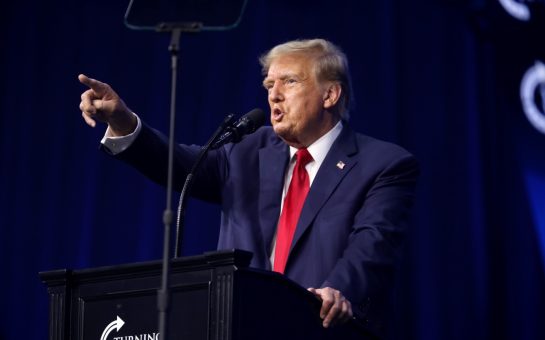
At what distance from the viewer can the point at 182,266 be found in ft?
8.13

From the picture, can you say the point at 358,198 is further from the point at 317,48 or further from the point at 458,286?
Answer: the point at 458,286

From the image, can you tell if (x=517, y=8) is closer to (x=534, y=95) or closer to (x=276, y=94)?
(x=534, y=95)

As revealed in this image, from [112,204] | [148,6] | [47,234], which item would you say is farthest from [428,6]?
[148,6]

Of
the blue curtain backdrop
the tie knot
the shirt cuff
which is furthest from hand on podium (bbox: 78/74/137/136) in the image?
the blue curtain backdrop

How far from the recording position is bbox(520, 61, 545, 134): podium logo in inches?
209

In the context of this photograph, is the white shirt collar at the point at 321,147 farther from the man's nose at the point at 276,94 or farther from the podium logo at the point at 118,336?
the podium logo at the point at 118,336

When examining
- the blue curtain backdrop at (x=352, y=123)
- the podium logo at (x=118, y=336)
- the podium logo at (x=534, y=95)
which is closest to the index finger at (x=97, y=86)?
the podium logo at (x=118, y=336)

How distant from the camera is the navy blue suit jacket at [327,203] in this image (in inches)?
120

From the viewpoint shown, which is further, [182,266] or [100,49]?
[100,49]

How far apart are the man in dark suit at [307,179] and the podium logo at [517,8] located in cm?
194

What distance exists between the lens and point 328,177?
A: 3354 millimetres

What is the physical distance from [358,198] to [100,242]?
200 centimetres

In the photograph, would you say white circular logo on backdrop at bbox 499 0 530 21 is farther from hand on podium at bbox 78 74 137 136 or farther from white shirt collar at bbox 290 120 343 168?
hand on podium at bbox 78 74 137 136

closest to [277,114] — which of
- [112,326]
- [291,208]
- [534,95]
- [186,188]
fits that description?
[291,208]
